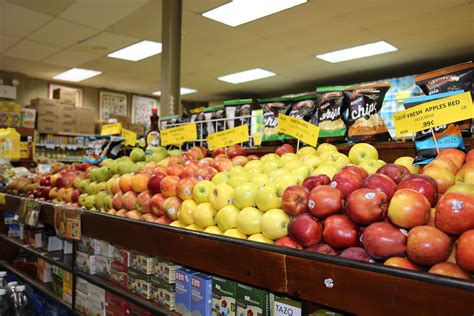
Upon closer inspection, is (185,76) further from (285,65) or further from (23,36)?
(23,36)

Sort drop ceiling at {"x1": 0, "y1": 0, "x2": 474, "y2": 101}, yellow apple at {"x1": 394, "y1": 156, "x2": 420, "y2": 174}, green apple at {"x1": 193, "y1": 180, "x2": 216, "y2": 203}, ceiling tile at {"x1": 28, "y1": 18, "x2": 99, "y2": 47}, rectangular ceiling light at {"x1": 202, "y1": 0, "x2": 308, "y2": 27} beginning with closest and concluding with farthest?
yellow apple at {"x1": 394, "y1": 156, "x2": 420, "y2": 174} → green apple at {"x1": 193, "y1": 180, "x2": 216, "y2": 203} → rectangular ceiling light at {"x1": 202, "y1": 0, "x2": 308, "y2": 27} → drop ceiling at {"x1": 0, "y1": 0, "x2": 474, "y2": 101} → ceiling tile at {"x1": 28, "y1": 18, "x2": 99, "y2": 47}

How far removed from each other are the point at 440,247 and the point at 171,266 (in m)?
1.00

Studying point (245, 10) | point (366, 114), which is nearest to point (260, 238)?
point (366, 114)

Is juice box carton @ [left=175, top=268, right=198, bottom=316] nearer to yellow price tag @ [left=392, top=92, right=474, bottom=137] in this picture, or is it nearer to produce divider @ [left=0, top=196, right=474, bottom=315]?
produce divider @ [left=0, top=196, right=474, bottom=315]

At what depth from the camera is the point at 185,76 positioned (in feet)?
28.4

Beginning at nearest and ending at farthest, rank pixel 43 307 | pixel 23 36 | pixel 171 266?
pixel 171 266, pixel 43 307, pixel 23 36

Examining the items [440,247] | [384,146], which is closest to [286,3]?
[384,146]

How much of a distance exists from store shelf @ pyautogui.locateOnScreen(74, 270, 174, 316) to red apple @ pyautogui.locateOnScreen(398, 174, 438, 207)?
0.99 metres

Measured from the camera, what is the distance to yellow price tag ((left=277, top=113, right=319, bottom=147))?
1.80m

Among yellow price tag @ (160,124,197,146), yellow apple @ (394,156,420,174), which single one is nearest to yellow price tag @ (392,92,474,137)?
yellow apple @ (394,156,420,174)

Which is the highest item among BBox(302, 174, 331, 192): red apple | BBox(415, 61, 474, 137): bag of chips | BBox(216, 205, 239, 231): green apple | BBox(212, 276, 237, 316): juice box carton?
BBox(415, 61, 474, 137): bag of chips

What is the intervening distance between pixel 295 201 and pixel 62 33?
19.1 feet

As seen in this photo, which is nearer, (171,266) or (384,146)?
(171,266)

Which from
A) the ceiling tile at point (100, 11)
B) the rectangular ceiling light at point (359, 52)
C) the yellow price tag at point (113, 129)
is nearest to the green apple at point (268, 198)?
the yellow price tag at point (113, 129)
